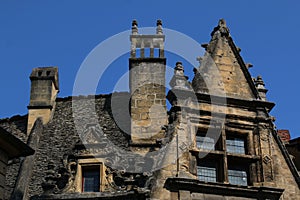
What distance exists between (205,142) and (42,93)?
584cm

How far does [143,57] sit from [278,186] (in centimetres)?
508

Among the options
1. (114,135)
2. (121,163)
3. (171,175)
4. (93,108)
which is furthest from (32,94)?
(171,175)

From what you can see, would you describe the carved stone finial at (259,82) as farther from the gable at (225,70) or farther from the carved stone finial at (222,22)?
the carved stone finial at (222,22)

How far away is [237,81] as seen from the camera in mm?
16641

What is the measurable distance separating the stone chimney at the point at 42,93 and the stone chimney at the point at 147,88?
267 cm

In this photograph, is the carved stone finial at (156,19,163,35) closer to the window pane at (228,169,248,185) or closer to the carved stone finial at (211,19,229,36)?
the carved stone finial at (211,19,229,36)

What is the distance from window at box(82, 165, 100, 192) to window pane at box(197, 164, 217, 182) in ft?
7.40

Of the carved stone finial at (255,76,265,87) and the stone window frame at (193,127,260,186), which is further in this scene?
the carved stone finial at (255,76,265,87)

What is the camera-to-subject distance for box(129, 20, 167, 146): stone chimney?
16.7 meters

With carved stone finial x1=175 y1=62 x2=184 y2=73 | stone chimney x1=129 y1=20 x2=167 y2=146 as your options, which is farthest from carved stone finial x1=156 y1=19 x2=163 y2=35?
carved stone finial x1=175 y1=62 x2=184 y2=73

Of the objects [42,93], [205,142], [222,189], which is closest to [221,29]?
[205,142]

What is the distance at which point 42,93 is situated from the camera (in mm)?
19422

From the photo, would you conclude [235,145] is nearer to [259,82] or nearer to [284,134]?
[259,82]

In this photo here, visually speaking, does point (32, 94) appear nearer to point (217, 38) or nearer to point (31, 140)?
point (31, 140)
